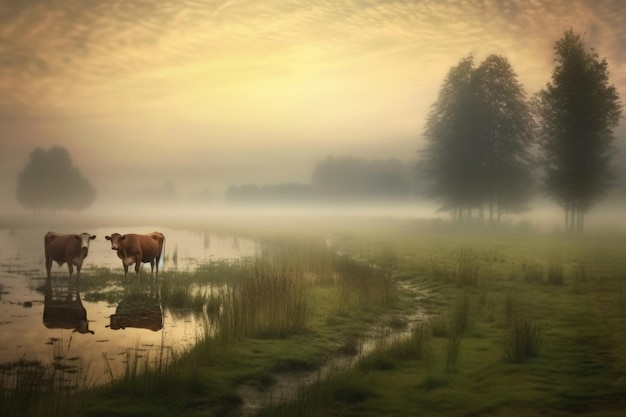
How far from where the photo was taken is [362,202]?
175 metres

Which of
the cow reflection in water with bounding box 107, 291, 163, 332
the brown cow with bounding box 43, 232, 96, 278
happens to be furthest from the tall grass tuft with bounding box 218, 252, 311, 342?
the brown cow with bounding box 43, 232, 96, 278

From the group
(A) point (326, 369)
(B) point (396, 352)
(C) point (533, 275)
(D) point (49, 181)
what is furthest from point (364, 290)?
(D) point (49, 181)

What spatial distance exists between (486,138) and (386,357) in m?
45.3

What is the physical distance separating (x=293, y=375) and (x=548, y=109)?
135 ft

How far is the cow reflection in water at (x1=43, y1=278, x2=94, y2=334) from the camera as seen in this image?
42.5 ft

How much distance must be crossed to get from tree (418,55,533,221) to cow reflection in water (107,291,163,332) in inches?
1581

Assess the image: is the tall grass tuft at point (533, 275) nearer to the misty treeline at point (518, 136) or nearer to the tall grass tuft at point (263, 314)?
the tall grass tuft at point (263, 314)

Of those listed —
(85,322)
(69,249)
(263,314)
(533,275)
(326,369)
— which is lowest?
(326,369)

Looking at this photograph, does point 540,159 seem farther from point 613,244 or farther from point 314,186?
point 314,186

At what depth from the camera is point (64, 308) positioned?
15.2 metres

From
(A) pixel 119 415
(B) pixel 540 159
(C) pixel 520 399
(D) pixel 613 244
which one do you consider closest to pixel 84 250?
(A) pixel 119 415

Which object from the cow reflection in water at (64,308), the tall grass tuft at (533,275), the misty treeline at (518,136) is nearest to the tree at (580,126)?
Result: the misty treeline at (518,136)

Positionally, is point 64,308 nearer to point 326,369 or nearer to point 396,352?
point 326,369

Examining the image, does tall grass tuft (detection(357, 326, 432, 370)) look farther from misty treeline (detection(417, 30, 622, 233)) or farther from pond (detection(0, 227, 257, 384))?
misty treeline (detection(417, 30, 622, 233))
